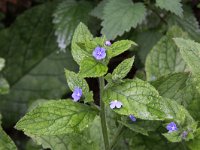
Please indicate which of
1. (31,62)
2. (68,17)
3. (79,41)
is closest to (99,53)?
(79,41)

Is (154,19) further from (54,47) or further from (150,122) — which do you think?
(150,122)

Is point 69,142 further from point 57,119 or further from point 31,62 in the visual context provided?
point 31,62

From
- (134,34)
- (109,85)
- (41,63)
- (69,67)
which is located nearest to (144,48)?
(134,34)

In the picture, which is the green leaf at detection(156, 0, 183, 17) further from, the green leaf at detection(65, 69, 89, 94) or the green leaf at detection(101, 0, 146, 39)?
the green leaf at detection(65, 69, 89, 94)

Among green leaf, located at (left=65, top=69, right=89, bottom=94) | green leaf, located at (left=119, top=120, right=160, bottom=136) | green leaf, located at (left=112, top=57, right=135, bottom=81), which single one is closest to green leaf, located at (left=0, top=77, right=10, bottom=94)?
green leaf, located at (left=65, top=69, right=89, bottom=94)

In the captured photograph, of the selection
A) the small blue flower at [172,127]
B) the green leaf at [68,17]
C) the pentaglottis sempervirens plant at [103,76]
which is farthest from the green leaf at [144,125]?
the green leaf at [68,17]

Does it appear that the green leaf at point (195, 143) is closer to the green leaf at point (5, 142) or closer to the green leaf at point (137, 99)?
the green leaf at point (137, 99)

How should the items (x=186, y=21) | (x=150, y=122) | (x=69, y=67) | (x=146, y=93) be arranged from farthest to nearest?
1. (x=69, y=67)
2. (x=186, y=21)
3. (x=150, y=122)
4. (x=146, y=93)
